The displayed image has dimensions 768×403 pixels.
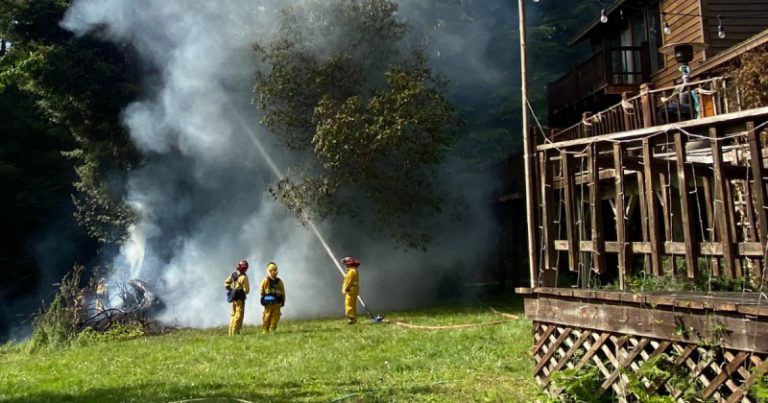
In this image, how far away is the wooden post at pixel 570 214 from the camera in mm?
5773

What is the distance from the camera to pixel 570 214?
5.82 m

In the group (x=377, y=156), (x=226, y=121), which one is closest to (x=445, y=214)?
(x=377, y=156)

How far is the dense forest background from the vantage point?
2234cm

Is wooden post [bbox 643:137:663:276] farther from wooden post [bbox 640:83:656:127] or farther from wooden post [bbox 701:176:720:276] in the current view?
wooden post [bbox 640:83:656:127]

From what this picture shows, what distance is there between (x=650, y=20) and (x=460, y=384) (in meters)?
14.1

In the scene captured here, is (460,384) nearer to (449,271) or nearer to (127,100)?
(449,271)

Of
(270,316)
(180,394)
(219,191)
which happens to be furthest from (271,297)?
(219,191)

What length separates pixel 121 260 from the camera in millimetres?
25672

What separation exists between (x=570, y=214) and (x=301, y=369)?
4.18 metres

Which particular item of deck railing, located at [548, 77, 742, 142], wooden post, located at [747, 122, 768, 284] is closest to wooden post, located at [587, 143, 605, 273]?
wooden post, located at [747, 122, 768, 284]

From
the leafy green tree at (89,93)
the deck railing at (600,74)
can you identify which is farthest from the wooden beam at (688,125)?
the leafy green tree at (89,93)

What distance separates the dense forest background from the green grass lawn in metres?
9.76

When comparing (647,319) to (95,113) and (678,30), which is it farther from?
(95,113)

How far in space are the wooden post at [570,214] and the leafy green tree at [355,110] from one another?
9.81m
